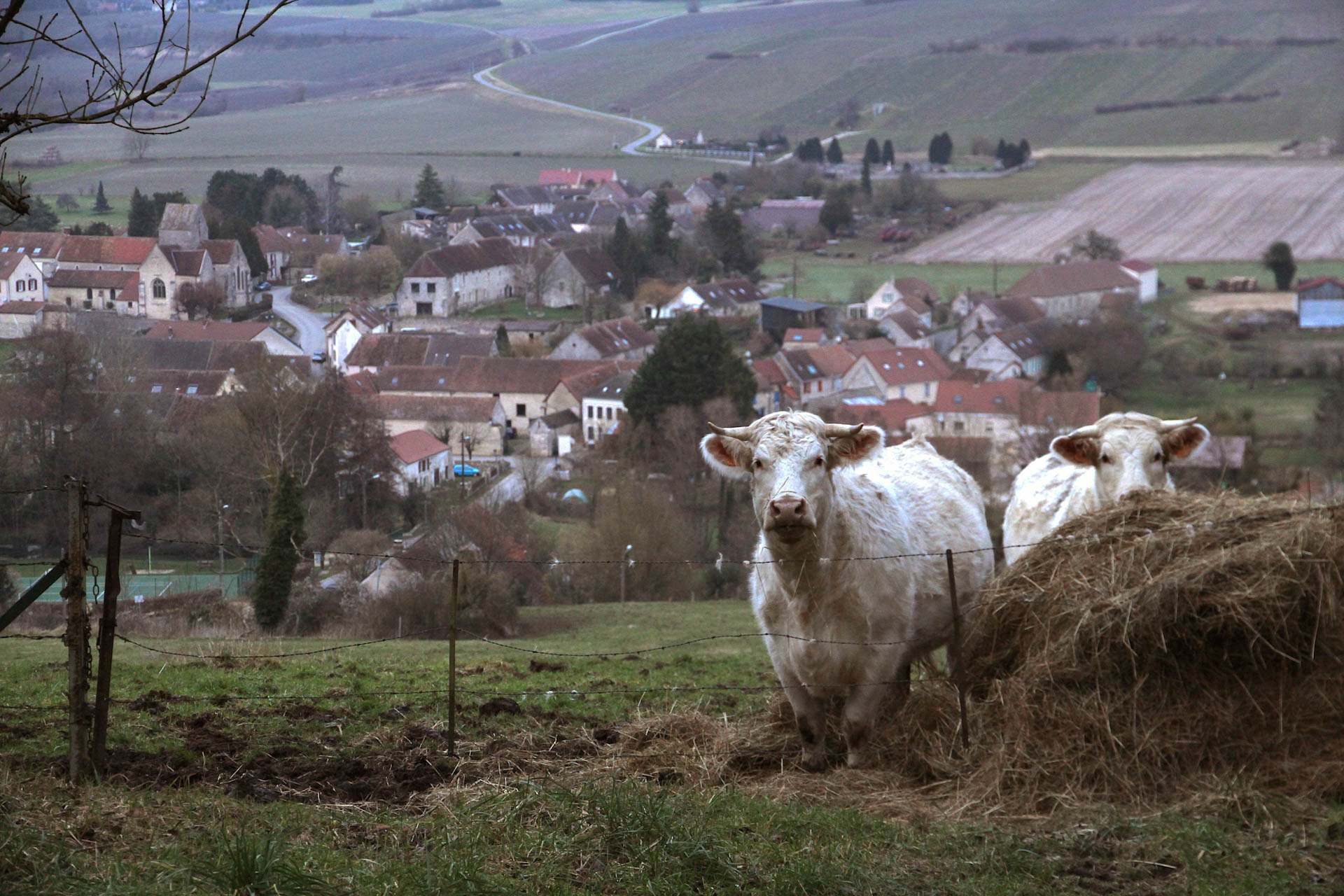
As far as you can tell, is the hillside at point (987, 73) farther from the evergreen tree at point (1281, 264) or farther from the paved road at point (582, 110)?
the evergreen tree at point (1281, 264)

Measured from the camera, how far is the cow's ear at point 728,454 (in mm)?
7516

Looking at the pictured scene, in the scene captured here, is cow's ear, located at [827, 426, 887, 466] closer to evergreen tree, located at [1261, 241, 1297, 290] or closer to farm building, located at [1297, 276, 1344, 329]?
farm building, located at [1297, 276, 1344, 329]

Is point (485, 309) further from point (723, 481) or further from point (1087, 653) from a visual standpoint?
point (1087, 653)

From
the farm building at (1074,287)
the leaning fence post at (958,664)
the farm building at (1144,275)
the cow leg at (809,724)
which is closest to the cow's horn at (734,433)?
the leaning fence post at (958,664)

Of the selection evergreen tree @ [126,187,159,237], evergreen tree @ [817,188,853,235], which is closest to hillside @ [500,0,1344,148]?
evergreen tree @ [817,188,853,235]

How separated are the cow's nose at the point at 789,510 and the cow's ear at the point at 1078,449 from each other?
344 centimetres

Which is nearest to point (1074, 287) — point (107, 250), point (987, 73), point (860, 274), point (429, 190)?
point (860, 274)

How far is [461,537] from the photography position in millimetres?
35062

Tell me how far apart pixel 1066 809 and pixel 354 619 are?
21884 mm

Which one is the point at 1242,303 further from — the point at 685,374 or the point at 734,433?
the point at 734,433

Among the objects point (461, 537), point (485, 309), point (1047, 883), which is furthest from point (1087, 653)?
point (485, 309)

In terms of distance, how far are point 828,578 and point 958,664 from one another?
0.92 meters

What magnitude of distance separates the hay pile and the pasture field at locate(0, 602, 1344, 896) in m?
0.28

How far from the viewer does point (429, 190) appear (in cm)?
10025
